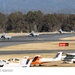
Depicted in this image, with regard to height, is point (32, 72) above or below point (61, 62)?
above

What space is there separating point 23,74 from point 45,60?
3092 centimetres

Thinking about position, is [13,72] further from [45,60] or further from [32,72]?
[45,60]

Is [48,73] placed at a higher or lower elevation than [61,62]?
higher

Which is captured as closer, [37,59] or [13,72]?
[13,72]

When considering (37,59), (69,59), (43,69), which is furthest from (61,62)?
(43,69)

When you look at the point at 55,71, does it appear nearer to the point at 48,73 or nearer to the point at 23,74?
the point at 48,73

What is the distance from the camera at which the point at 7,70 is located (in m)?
15.9

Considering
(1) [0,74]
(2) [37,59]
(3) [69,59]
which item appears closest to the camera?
(1) [0,74]

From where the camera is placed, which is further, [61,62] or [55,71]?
[61,62]

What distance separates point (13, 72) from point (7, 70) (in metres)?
0.37

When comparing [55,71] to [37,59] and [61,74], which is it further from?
[37,59]

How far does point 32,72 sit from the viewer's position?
15.7m

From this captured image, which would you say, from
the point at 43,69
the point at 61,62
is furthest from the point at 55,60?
the point at 43,69

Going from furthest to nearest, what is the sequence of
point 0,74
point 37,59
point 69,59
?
point 69,59
point 37,59
point 0,74
